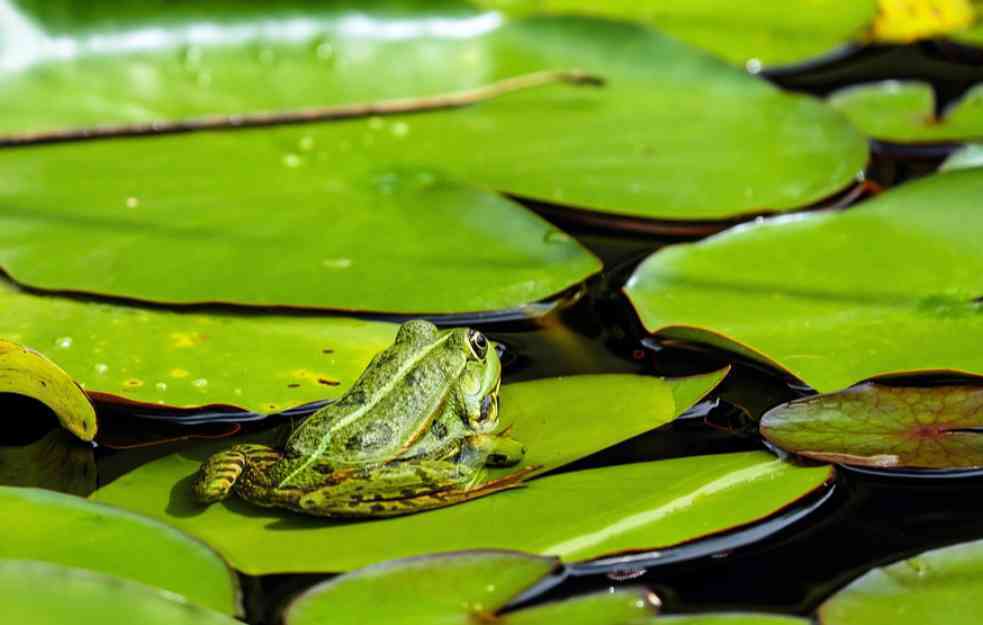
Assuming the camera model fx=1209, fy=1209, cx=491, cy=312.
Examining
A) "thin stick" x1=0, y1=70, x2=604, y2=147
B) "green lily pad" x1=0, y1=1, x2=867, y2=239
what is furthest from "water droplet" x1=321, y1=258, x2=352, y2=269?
"thin stick" x1=0, y1=70, x2=604, y2=147

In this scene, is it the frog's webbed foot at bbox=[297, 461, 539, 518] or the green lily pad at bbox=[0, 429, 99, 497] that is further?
the green lily pad at bbox=[0, 429, 99, 497]

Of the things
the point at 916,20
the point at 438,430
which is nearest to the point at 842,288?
the point at 438,430

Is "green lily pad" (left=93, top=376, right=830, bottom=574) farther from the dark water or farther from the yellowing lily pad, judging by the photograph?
the yellowing lily pad

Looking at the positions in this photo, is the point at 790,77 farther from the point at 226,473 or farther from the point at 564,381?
the point at 226,473

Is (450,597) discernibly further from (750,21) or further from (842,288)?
(750,21)

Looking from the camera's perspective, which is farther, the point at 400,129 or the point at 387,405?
Result: the point at 400,129

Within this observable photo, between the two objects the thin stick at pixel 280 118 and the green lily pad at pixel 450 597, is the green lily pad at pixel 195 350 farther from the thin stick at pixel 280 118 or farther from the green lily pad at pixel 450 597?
the thin stick at pixel 280 118

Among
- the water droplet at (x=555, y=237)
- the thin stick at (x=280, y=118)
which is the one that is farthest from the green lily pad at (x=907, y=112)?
the water droplet at (x=555, y=237)
